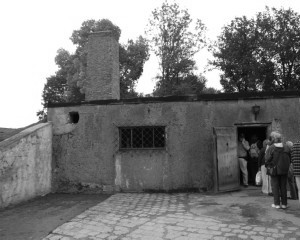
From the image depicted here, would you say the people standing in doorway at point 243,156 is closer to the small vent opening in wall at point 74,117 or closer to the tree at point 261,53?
the small vent opening in wall at point 74,117

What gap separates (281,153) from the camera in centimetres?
604

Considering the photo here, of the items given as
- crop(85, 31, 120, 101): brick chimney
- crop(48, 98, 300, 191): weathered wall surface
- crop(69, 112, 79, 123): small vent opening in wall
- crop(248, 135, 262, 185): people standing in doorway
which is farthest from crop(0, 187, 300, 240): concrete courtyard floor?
crop(85, 31, 120, 101): brick chimney

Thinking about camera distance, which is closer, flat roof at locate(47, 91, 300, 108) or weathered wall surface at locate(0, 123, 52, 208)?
weathered wall surface at locate(0, 123, 52, 208)

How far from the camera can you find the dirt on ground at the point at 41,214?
508 centimetres

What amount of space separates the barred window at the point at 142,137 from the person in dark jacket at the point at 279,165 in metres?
3.41

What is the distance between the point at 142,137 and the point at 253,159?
3666mm

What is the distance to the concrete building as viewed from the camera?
821 cm

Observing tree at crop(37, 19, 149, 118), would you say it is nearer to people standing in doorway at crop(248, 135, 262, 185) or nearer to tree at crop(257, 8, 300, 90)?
tree at crop(257, 8, 300, 90)

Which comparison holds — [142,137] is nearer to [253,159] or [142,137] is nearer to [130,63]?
[253,159]

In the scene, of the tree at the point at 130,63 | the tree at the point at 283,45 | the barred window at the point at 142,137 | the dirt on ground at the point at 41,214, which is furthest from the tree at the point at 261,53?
the dirt on ground at the point at 41,214

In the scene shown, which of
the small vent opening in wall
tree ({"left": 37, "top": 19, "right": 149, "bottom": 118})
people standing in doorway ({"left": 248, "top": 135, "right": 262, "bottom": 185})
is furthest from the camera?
tree ({"left": 37, "top": 19, "right": 149, "bottom": 118})

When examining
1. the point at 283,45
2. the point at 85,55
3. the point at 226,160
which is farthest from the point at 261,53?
the point at 226,160

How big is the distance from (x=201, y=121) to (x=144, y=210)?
3451 millimetres

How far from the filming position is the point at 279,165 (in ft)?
19.6
